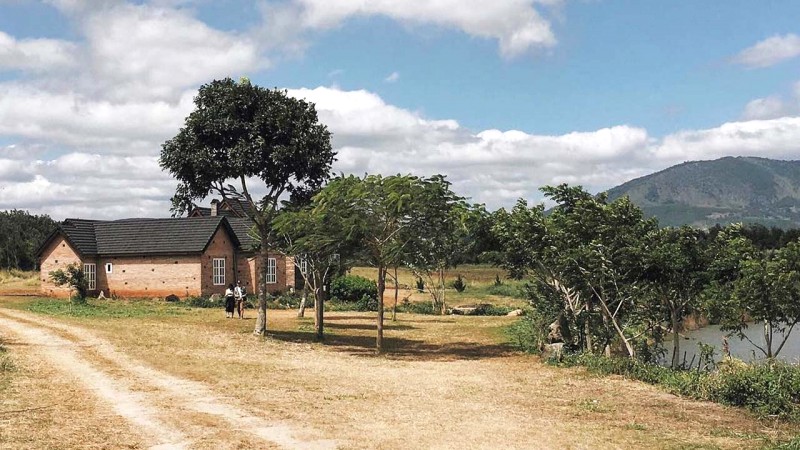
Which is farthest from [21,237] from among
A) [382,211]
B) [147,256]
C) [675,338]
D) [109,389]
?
[675,338]

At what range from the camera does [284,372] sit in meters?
18.9

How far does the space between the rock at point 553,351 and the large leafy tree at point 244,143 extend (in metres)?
10.3

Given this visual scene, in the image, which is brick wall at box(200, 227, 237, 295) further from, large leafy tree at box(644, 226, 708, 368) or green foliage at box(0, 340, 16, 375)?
large leafy tree at box(644, 226, 708, 368)

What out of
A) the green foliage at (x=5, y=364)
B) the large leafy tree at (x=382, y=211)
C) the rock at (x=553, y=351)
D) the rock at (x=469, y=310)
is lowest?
the rock at (x=469, y=310)

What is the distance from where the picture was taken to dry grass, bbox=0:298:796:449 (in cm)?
1212

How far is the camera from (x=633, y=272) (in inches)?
778

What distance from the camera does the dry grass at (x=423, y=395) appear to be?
12.1m

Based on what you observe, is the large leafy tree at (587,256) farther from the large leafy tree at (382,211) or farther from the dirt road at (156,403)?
the dirt road at (156,403)

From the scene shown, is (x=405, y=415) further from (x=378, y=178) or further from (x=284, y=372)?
(x=378, y=178)

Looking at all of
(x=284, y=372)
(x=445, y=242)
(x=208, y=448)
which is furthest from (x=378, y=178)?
(x=208, y=448)

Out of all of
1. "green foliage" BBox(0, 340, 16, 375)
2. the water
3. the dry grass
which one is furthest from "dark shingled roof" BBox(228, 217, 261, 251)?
"green foliage" BBox(0, 340, 16, 375)

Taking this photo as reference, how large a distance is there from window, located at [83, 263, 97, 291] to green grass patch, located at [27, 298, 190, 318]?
129 inches

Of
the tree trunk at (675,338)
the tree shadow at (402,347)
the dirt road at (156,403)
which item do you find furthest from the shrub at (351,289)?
the tree trunk at (675,338)

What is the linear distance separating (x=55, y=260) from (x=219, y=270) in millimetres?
10082
